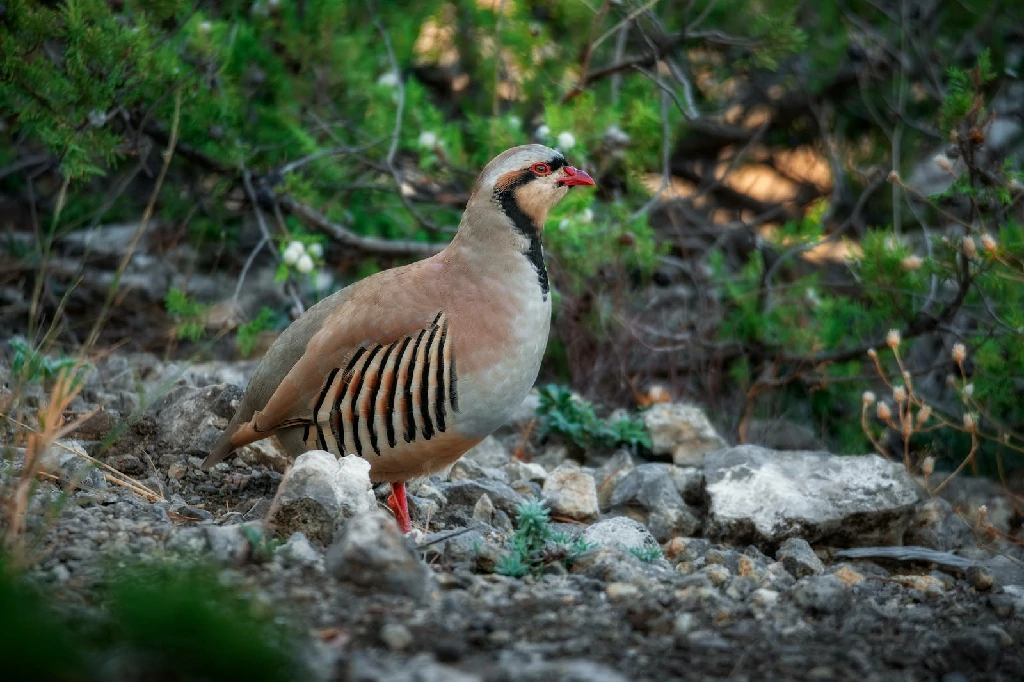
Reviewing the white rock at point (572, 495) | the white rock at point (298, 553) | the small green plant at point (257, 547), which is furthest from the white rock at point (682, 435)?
the small green plant at point (257, 547)

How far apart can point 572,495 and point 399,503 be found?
67 centimetres

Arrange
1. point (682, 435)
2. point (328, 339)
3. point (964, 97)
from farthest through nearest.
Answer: point (682, 435) < point (964, 97) < point (328, 339)

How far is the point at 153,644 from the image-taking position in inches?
84.7

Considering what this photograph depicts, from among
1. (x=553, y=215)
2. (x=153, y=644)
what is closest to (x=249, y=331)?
(x=553, y=215)

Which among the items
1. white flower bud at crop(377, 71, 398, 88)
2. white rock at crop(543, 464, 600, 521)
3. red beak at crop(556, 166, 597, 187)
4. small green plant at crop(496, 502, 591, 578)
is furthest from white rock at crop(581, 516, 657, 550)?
white flower bud at crop(377, 71, 398, 88)

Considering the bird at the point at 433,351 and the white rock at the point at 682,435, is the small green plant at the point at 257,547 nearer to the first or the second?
the bird at the point at 433,351

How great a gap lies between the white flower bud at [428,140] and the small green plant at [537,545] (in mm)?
3201

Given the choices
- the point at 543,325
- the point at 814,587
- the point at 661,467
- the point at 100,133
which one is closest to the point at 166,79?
the point at 100,133

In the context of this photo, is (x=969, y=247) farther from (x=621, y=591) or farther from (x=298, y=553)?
(x=298, y=553)

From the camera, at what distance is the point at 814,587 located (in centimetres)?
334

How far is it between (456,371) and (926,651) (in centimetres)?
174

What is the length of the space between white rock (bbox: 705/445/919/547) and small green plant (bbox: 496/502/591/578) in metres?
0.89

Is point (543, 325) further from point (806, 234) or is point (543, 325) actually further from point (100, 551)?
point (806, 234)

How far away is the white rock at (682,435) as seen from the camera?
17.7 ft
